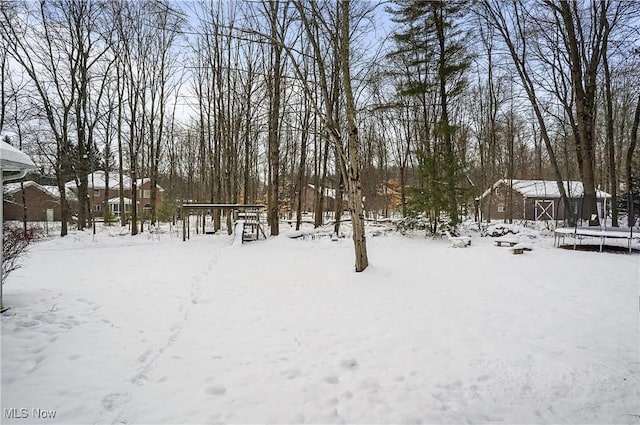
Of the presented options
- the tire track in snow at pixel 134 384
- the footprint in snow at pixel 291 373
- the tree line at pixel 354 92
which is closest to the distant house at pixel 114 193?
the tree line at pixel 354 92

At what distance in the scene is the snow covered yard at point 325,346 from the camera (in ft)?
8.41

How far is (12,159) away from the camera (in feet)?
11.9

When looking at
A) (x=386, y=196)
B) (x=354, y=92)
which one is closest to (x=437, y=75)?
(x=354, y=92)

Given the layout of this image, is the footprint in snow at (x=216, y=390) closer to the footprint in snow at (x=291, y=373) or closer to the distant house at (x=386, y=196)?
the footprint in snow at (x=291, y=373)

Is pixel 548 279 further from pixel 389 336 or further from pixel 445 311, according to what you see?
pixel 389 336

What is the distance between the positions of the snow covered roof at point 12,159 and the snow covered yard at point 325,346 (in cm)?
171

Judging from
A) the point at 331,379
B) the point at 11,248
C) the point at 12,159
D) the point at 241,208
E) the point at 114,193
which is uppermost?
the point at 114,193

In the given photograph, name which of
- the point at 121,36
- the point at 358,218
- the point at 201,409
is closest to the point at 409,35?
the point at 358,218

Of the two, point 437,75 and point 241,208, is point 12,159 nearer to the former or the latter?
Result: point 241,208

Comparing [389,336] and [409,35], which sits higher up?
[409,35]

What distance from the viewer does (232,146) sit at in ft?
51.6

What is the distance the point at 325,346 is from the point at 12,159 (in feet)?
13.1

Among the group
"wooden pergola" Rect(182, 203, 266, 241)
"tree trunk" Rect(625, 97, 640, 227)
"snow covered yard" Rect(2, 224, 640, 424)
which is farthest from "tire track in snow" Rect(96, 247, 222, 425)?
"tree trunk" Rect(625, 97, 640, 227)

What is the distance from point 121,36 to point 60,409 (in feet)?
58.8
